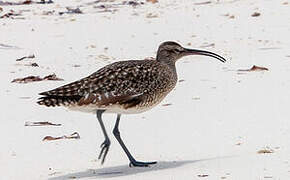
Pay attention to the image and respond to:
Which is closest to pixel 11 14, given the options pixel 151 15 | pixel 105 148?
pixel 151 15

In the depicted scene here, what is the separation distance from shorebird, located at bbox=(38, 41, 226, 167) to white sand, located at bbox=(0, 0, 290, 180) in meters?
0.48

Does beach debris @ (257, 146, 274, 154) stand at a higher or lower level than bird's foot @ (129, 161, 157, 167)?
higher

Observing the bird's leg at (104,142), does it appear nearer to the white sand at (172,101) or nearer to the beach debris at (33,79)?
the white sand at (172,101)

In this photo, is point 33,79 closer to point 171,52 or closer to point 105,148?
point 171,52

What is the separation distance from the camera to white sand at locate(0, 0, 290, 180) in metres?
6.97

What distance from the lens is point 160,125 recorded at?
8.42 meters

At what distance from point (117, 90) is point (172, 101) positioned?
277 centimetres

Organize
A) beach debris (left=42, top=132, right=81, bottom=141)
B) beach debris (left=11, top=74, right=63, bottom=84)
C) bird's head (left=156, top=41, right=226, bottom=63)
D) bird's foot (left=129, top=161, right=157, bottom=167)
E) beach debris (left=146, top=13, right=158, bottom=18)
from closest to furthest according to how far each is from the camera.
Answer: bird's foot (left=129, top=161, right=157, bottom=167) < bird's head (left=156, top=41, right=226, bottom=63) < beach debris (left=42, top=132, right=81, bottom=141) < beach debris (left=11, top=74, right=63, bottom=84) < beach debris (left=146, top=13, right=158, bottom=18)

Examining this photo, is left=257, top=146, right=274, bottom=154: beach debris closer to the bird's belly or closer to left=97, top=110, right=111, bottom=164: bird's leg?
the bird's belly

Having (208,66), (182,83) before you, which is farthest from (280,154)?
(208,66)

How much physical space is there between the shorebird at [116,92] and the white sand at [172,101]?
476mm

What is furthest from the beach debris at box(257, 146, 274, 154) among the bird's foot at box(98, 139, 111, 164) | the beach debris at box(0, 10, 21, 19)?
the beach debris at box(0, 10, 21, 19)

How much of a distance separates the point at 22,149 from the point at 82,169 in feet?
2.81

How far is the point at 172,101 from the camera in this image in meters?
9.60
